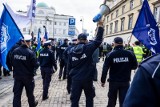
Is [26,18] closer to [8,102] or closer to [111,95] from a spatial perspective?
[8,102]

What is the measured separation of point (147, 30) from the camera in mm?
5719

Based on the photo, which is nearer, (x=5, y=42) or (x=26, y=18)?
(x=5, y=42)

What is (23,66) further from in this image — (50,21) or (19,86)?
(50,21)

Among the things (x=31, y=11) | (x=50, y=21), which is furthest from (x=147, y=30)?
Result: (x=50, y=21)

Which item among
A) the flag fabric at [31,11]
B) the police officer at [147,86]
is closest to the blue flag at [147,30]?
the police officer at [147,86]

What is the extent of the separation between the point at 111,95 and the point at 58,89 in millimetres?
4303

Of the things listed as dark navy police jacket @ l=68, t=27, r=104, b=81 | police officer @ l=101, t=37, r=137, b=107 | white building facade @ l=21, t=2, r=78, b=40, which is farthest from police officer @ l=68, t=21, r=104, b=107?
white building facade @ l=21, t=2, r=78, b=40

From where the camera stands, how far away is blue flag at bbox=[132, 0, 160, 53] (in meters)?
5.51

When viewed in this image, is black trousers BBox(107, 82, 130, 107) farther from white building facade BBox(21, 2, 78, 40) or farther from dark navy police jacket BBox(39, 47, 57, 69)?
white building facade BBox(21, 2, 78, 40)

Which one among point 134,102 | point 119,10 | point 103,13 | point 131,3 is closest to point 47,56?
point 103,13

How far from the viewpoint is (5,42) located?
694 cm

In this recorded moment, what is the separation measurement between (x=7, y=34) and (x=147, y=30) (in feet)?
11.8

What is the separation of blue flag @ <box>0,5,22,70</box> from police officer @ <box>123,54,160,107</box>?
18.1ft

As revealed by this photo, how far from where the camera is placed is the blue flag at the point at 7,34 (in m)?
6.64
